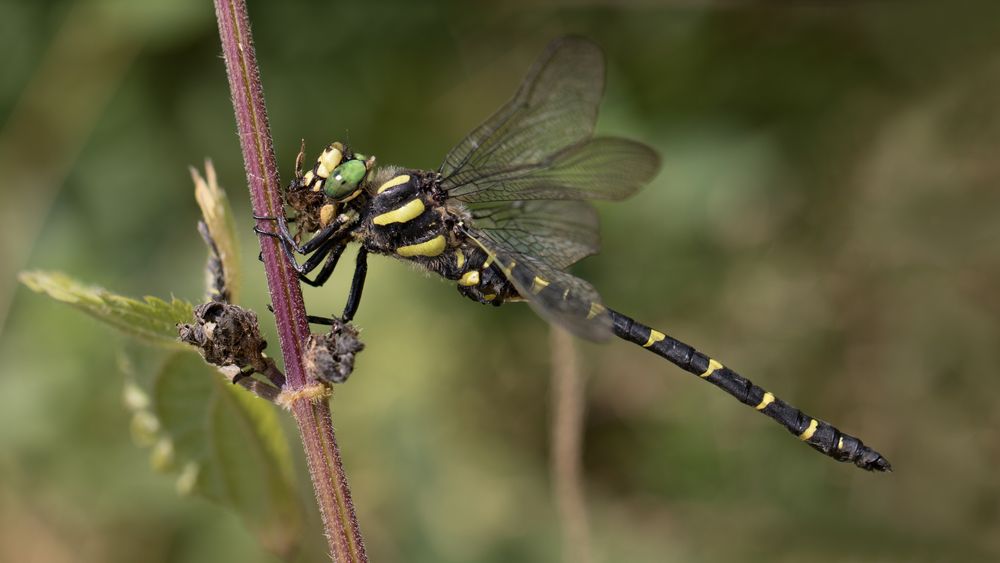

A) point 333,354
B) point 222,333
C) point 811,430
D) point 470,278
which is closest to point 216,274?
point 222,333

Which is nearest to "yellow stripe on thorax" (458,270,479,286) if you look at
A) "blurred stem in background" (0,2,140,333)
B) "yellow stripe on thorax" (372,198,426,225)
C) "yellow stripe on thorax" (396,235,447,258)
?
"yellow stripe on thorax" (396,235,447,258)

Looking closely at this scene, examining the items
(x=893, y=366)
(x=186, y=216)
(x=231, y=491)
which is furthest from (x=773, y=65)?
(x=231, y=491)

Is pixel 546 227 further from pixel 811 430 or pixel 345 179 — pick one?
pixel 811 430

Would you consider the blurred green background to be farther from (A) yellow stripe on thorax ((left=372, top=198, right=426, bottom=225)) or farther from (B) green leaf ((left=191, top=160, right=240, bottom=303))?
(B) green leaf ((left=191, top=160, right=240, bottom=303))

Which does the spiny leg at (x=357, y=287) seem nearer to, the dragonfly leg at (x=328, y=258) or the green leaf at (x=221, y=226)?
the dragonfly leg at (x=328, y=258)

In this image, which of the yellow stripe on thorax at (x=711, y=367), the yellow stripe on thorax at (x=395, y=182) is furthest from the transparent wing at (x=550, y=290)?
the yellow stripe on thorax at (x=711, y=367)
